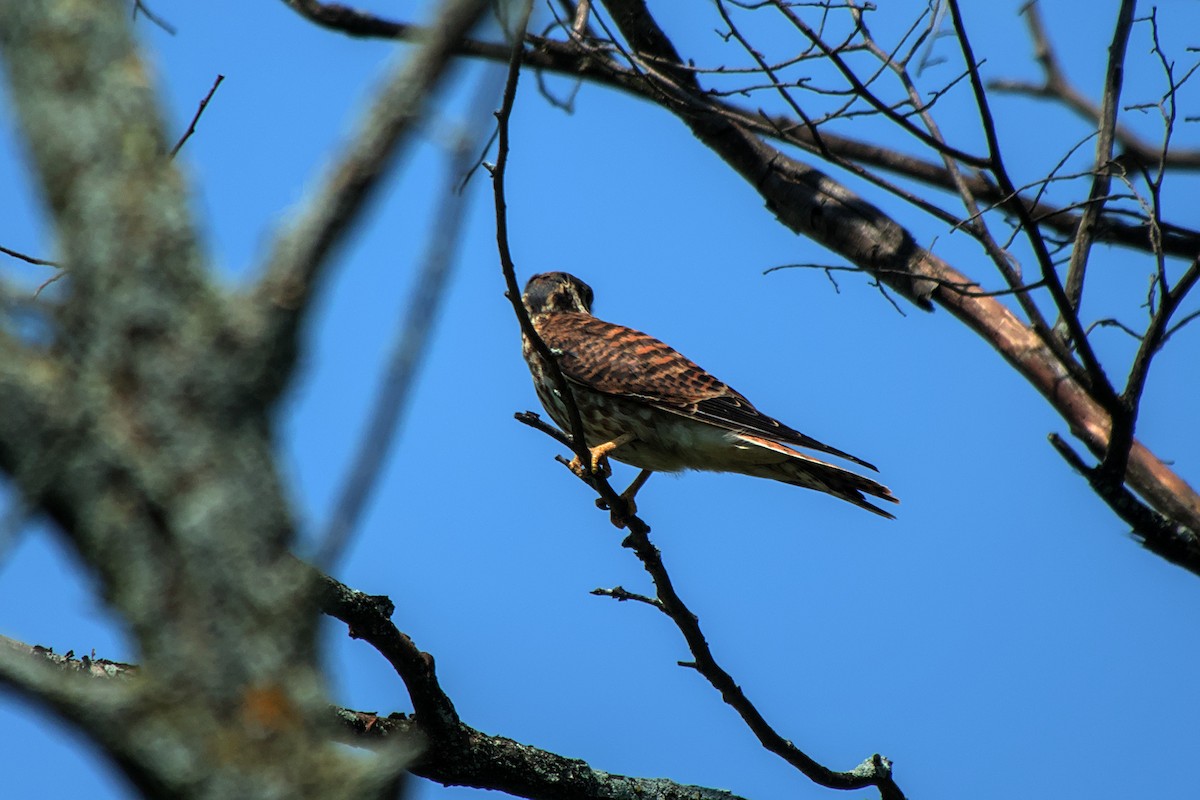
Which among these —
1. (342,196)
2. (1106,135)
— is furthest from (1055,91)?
(342,196)

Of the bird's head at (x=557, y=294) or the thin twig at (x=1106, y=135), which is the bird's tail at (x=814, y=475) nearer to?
the thin twig at (x=1106, y=135)

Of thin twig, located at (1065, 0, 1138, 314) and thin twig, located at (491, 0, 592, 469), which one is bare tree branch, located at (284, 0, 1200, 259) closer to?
thin twig, located at (1065, 0, 1138, 314)

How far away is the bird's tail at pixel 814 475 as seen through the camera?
14.9 ft

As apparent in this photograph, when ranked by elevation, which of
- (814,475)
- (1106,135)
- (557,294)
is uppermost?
(557,294)

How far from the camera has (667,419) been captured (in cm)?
511

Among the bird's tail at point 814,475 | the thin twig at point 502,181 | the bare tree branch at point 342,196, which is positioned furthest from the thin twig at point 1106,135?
the bare tree branch at point 342,196

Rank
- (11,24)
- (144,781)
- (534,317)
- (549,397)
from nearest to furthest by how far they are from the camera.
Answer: (144,781)
(11,24)
(549,397)
(534,317)

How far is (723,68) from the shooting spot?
161 inches

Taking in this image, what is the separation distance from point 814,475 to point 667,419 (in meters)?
0.71

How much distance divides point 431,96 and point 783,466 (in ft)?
12.5

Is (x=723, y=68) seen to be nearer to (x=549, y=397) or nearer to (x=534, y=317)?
(x=549, y=397)

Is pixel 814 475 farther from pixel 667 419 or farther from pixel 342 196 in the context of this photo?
pixel 342 196

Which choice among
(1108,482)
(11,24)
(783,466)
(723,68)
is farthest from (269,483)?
(783,466)

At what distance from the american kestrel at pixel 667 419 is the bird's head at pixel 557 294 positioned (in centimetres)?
66
